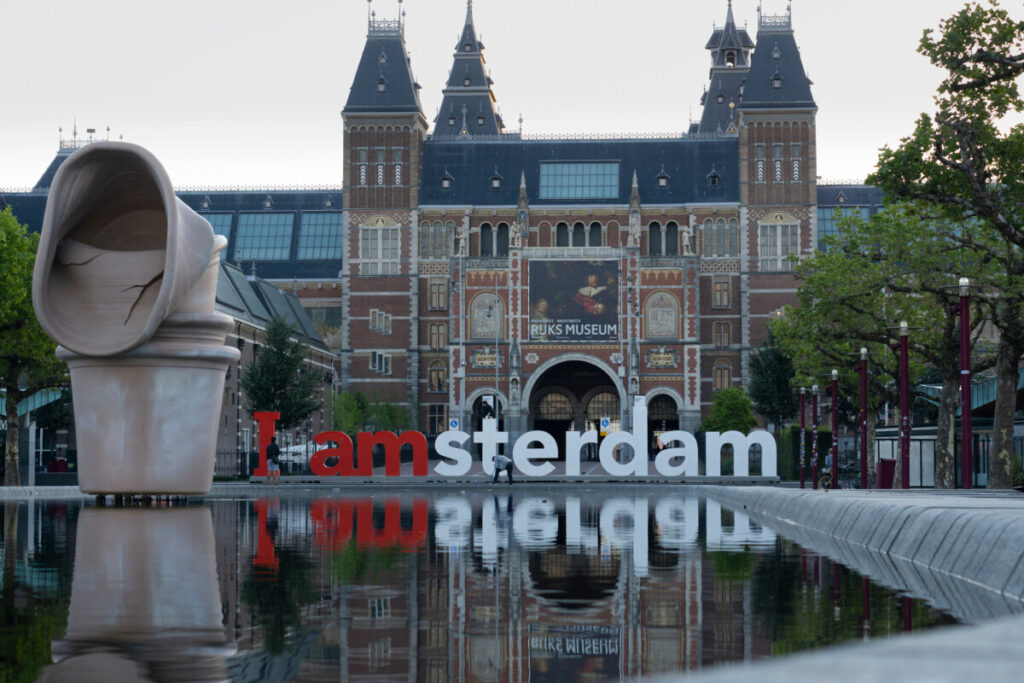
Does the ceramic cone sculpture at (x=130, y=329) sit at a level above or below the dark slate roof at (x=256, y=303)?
below

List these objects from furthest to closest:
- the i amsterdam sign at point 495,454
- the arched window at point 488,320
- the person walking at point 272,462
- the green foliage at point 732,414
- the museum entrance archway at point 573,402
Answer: the museum entrance archway at point 573,402 < the arched window at point 488,320 < the green foliage at point 732,414 < the i amsterdam sign at point 495,454 < the person walking at point 272,462

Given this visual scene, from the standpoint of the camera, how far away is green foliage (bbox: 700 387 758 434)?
65125 mm

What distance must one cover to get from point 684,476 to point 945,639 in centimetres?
4654

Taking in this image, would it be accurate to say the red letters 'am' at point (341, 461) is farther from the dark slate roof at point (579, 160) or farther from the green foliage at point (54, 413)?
the dark slate roof at point (579, 160)

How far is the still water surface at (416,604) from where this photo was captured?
687 centimetres

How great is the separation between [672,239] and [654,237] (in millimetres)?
1190

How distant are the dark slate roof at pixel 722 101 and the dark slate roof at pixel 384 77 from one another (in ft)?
88.0

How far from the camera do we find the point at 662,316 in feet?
243

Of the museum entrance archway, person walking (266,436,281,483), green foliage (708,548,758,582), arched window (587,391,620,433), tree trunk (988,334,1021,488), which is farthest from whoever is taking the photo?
arched window (587,391,620,433)

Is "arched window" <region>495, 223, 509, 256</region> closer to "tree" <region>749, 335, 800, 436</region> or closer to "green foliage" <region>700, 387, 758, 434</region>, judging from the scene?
"green foliage" <region>700, 387, 758, 434</region>

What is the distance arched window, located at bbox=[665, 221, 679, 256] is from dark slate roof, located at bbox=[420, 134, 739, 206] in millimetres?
1486

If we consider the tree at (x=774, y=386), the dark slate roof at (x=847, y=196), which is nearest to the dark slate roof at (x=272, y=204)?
the dark slate roof at (x=847, y=196)

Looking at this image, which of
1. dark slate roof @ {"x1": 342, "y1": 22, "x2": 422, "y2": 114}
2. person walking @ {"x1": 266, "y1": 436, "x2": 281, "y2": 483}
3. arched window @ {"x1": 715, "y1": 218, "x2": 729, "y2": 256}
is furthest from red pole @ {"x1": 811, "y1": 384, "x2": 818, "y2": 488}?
dark slate roof @ {"x1": 342, "y1": 22, "x2": 422, "y2": 114}

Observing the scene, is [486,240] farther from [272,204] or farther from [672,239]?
[272,204]
